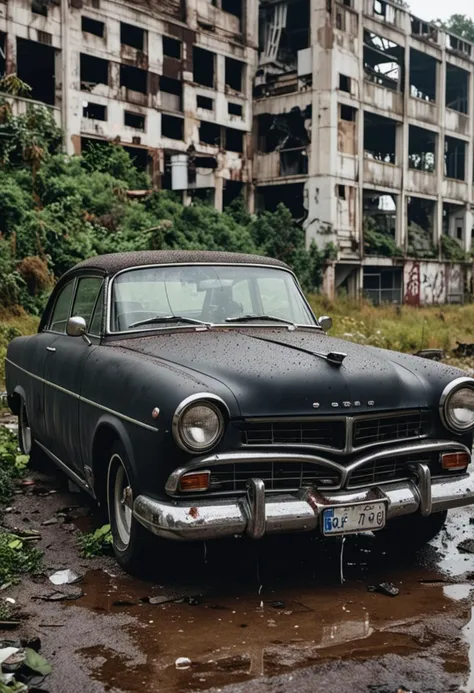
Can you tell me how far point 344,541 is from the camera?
5273mm

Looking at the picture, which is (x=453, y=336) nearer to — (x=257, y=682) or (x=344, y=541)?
(x=344, y=541)

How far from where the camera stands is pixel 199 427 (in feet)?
13.2

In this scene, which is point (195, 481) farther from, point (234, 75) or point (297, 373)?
point (234, 75)

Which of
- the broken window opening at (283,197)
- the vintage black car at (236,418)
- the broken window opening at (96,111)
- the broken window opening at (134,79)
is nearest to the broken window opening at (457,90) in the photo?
the broken window opening at (283,197)

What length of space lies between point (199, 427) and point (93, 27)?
29.4m

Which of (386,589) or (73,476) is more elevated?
(73,476)

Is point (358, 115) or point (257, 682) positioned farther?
point (358, 115)

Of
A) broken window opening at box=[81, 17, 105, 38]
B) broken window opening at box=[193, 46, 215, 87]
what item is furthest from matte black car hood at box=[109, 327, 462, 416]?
broken window opening at box=[193, 46, 215, 87]

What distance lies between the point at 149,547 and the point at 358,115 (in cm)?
3306

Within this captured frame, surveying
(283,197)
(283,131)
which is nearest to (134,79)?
(283,131)

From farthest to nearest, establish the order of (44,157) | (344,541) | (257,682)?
(44,157) → (344,541) → (257,682)

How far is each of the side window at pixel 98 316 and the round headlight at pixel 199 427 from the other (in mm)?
1641

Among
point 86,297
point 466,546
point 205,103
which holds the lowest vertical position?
point 466,546

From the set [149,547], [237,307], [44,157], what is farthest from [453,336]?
[149,547]
